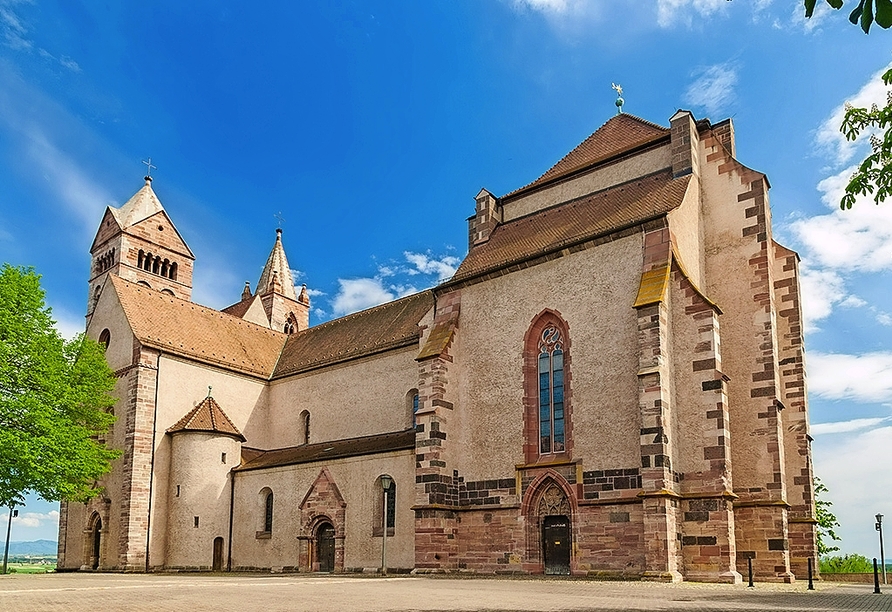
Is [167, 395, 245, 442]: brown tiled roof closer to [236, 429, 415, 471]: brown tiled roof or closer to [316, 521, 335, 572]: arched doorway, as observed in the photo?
[236, 429, 415, 471]: brown tiled roof

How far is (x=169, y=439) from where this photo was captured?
35844mm

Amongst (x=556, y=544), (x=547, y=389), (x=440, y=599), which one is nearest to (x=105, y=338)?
(x=547, y=389)

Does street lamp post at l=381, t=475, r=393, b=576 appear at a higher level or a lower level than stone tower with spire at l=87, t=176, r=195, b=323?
lower

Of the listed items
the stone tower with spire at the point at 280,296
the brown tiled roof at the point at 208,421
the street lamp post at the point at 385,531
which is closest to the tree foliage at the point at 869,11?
the street lamp post at the point at 385,531

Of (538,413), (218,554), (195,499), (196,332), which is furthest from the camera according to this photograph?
(196,332)

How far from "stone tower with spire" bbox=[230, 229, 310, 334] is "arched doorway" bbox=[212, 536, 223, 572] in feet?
86.7

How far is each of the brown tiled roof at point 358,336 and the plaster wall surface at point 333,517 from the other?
6.06 m

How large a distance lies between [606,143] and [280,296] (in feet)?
123

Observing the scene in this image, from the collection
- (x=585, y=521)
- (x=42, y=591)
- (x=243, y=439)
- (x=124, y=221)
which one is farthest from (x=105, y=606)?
(x=124, y=221)

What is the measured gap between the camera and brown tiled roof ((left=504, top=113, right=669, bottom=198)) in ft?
99.9

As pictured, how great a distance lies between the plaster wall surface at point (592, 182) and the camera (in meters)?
→ 28.7

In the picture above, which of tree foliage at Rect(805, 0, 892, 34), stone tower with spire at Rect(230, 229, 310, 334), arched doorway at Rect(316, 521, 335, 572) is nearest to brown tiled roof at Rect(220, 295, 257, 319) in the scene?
stone tower with spire at Rect(230, 229, 310, 334)

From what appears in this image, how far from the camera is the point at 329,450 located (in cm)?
3453

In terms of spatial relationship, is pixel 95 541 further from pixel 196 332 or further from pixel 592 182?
pixel 592 182
